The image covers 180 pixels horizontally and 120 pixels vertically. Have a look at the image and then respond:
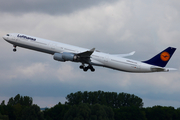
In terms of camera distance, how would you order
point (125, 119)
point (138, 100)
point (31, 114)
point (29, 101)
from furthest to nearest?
point (138, 100) → point (29, 101) → point (125, 119) → point (31, 114)

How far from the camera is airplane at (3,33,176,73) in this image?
234 feet

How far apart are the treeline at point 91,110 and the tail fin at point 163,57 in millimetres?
54699

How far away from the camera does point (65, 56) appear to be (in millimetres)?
72188

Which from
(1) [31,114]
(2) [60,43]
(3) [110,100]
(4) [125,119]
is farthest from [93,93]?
(2) [60,43]

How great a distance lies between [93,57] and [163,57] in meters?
14.6

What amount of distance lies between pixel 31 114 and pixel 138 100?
6581 cm

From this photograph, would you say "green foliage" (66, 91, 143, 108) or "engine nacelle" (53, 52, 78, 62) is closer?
"engine nacelle" (53, 52, 78, 62)

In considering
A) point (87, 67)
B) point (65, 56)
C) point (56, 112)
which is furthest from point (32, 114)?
point (65, 56)

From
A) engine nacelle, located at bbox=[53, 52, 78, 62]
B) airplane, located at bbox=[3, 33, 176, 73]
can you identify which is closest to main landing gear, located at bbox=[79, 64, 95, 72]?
airplane, located at bbox=[3, 33, 176, 73]

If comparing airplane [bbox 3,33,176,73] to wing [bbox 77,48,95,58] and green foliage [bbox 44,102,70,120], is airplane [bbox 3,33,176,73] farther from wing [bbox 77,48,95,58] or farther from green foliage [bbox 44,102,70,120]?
green foliage [bbox 44,102,70,120]

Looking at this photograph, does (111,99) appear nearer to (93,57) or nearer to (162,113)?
(162,113)

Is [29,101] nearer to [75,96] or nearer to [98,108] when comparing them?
[75,96]

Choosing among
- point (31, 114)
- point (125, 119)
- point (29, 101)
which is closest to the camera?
point (31, 114)

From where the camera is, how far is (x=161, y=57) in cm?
7144
